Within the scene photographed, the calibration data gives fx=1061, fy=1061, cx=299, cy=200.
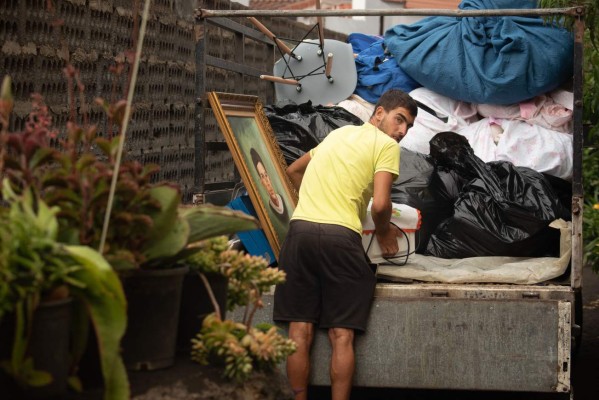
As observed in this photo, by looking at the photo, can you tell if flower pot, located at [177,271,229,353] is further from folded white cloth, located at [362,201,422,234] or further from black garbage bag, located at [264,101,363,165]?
black garbage bag, located at [264,101,363,165]

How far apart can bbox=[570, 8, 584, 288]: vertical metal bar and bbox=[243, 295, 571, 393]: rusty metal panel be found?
0.25m

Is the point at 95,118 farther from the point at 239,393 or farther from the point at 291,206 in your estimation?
the point at 239,393

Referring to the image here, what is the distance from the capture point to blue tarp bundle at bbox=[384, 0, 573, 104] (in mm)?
6367

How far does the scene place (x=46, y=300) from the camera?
1.96 metres

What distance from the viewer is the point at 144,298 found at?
2.28 m

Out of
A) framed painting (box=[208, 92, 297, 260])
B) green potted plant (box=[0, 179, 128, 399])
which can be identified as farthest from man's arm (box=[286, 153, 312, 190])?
green potted plant (box=[0, 179, 128, 399])

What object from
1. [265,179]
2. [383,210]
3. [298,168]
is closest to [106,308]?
[383,210]

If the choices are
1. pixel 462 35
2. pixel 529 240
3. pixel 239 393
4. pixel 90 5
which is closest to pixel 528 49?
pixel 462 35

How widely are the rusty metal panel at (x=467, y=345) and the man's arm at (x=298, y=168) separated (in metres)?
0.98

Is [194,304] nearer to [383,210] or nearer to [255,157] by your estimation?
[383,210]

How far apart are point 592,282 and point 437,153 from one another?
4867mm

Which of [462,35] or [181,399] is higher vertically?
[462,35]

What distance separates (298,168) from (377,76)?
1.65 meters

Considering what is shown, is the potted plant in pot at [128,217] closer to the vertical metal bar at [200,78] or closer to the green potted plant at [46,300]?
the green potted plant at [46,300]
